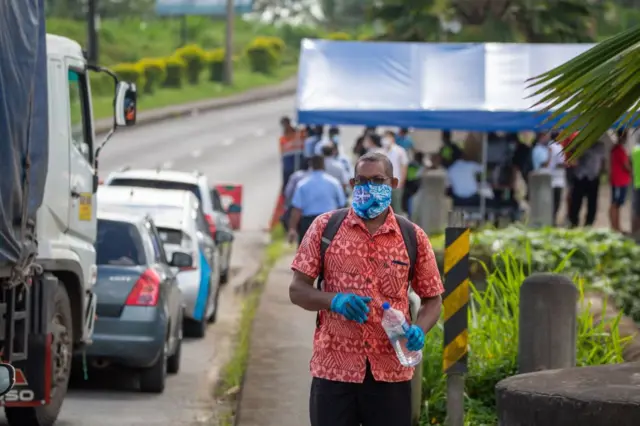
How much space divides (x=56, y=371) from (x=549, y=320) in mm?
3204

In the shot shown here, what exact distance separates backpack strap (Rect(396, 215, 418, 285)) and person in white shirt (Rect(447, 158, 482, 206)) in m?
17.1

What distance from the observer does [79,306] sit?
10.8 m

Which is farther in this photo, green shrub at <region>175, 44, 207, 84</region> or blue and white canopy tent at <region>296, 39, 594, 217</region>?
green shrub at <region>175, 44, 207, 84</region>

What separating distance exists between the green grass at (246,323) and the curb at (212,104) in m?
19.9

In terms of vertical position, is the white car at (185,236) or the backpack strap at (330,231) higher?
the backpack strap at (330,231)

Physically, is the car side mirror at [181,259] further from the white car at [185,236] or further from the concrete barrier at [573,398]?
the concrete barrier at [573,398]

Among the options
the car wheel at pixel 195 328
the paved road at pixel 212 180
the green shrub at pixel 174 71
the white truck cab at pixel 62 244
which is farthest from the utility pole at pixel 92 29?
the white truck cab at pixel 62 244

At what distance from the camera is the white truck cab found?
9.58 meters

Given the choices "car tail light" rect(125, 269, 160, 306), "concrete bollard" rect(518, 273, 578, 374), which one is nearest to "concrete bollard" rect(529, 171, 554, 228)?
"car tail light" rect(125, 269, 160, 306)

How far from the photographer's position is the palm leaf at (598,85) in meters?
6.28

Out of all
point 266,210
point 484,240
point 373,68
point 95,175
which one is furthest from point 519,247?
point 266,210

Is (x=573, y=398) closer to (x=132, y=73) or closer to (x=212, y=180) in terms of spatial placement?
Result: (x=212, y=180)

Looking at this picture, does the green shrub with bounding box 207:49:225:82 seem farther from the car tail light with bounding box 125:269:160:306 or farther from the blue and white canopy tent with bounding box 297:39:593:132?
the car tail light with bounding box 125:269:160:306

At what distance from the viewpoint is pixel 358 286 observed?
21.5ft
